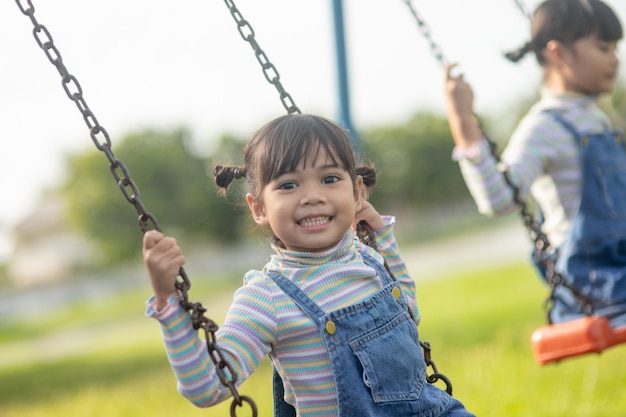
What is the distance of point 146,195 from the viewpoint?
42219 mm

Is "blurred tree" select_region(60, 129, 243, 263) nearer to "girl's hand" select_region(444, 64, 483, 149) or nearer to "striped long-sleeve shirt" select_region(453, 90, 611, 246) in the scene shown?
"striped long-sleeve shirt" select_region(453, 90, 611, 246)

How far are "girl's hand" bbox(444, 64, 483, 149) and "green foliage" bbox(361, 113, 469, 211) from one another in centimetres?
4859

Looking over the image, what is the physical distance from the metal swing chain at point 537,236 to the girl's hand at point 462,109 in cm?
5

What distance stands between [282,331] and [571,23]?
1.97m

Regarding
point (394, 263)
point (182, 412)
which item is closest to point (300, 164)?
point (394, 263)

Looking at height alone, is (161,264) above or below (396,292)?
above

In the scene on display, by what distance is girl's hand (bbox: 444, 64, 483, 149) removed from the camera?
10.1 feet

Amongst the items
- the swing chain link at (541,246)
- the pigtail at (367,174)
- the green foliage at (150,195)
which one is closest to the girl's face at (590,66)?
the swing chain link at (541,246)

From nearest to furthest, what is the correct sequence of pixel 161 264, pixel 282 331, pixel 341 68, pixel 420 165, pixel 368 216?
pixel 161 264 < pixel 282 331 < pixel 368 216 < pixel 341 68 < pixel 420 165

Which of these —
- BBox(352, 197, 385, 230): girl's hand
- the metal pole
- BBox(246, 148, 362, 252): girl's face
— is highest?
the metal pole

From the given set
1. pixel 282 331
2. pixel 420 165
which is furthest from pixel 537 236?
pixel 420 165

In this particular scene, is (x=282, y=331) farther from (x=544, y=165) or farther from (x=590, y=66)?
(x=590, y=66)

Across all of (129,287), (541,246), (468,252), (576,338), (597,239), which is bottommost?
(468,252)

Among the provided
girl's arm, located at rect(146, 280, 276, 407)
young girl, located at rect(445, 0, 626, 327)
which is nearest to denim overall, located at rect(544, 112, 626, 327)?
young girl, located at rect(445, 0, 626, 327)
